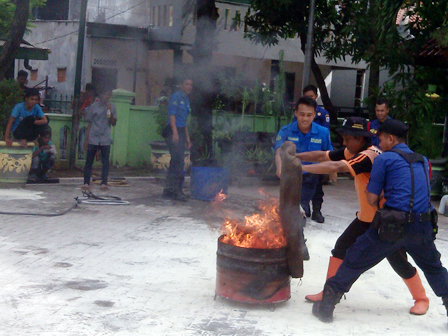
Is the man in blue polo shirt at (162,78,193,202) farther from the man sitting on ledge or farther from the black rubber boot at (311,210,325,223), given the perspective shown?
the man sitting on ledge

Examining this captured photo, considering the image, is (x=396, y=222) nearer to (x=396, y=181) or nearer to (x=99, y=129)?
(x=396, y=181)

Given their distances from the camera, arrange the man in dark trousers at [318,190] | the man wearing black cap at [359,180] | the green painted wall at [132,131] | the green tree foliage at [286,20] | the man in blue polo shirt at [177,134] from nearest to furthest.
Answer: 1. the man wearing black cap at [359,180]
2. the man in dark trousers at [318,190]
3. the man in blue polo shirt at [177,134]
4. the green painted wall at [132,131]
5. the green tree foliage at [286,20]

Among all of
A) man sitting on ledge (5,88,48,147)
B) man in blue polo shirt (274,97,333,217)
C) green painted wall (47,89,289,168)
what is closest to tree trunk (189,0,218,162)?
green painted wall (47,89,289,168)

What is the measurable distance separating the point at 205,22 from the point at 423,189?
7.69 m

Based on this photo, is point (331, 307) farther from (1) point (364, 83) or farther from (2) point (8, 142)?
(1) point (364, 83)

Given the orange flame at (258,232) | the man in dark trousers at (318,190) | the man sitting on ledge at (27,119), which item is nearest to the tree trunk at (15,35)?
the man sitting on ledge at (27,119)

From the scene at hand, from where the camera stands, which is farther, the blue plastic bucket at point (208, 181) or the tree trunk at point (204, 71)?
the tree trunk at point (204, 71)

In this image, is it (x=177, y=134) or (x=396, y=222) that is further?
(x=177, y=134)

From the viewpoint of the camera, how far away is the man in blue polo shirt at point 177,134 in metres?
9.30

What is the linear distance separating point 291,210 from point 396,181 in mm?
834

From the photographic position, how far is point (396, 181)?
4.52 metres

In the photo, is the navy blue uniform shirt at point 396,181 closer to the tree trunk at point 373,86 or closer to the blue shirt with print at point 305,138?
the blue shirt with print at point 305,138

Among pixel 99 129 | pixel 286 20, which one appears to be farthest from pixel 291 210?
pixel 286 20

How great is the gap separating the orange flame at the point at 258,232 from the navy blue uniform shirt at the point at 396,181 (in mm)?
854
